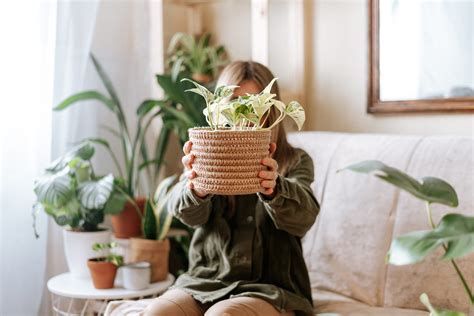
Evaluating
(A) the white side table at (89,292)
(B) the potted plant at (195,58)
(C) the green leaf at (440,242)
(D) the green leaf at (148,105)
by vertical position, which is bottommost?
(A) the white side table at (89,292)

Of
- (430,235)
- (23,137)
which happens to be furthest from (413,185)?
(23,137)

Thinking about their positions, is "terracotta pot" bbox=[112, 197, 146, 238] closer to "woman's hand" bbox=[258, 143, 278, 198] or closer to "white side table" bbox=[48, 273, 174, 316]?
"white side table" bbox=[48, 273, 174, 316]

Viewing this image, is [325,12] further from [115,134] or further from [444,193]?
[444,193]

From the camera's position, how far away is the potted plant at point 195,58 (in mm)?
2672

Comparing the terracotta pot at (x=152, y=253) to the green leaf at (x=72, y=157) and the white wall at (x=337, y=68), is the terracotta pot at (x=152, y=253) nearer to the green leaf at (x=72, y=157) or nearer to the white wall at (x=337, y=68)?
the green leaf at (x=72, y=157)

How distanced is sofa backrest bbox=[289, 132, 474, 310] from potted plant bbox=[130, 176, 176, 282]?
49cm

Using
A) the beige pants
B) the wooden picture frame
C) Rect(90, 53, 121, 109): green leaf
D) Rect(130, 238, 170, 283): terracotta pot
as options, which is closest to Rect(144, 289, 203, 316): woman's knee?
the beige pants

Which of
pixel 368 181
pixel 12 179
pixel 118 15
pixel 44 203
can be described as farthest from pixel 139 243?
pixel 118 15

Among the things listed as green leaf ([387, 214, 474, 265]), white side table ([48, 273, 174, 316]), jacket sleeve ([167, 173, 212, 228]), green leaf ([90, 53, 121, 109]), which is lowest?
white side table ([48, 273, 174, 316])

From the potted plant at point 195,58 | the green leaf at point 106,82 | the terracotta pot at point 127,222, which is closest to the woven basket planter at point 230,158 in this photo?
the terracotta pot at point 127,222

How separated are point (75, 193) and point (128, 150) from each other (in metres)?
0.53

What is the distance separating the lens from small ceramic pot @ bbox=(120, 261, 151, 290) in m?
1.99

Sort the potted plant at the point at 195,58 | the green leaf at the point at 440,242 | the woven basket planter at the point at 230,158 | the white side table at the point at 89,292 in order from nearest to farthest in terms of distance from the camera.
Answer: the green leaf at the point at 440,242
the woven basket planter at the point at 230,158
the white side table at the point at 89,292
the potted plant at the point at 195,58

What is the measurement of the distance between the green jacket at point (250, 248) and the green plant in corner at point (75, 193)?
1.07 feet
